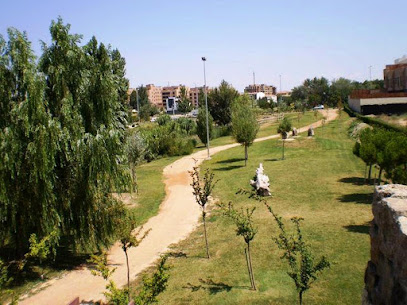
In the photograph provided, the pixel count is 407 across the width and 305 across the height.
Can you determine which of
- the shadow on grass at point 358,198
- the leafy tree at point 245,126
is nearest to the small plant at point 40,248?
the shadow on grass at point 358,198

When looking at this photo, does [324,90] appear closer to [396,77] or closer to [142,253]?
[396,77]

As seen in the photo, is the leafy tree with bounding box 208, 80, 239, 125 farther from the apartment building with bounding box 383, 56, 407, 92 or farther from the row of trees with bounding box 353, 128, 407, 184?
the row of trees with bounding box 353, 128, 407, 184

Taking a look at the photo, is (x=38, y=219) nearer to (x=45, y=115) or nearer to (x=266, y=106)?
(x=45, y=115)

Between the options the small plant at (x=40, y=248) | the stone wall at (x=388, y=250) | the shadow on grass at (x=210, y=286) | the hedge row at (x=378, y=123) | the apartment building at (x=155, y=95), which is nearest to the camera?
the stone wall at (x=388, y=250)

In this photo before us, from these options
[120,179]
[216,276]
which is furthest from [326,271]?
[120,179]

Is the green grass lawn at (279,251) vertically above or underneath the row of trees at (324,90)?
underneath

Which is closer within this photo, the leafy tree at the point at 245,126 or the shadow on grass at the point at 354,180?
the shadow on grass at the point at 354,180

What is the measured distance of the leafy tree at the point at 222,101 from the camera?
57.4 m

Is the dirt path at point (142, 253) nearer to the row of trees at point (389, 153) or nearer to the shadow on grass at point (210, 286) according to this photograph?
the shadow on grass at point (210, 286)

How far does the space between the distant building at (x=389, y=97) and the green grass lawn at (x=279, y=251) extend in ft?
92.4

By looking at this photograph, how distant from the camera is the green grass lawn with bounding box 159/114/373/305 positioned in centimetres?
1169

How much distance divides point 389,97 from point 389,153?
137 ft

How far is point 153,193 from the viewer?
2655cm

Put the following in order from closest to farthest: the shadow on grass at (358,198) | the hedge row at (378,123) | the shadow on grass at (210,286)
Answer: the shadow on grass at (210,286) → the shadow on grass at (358,198) → the hedge row at (378,123)
